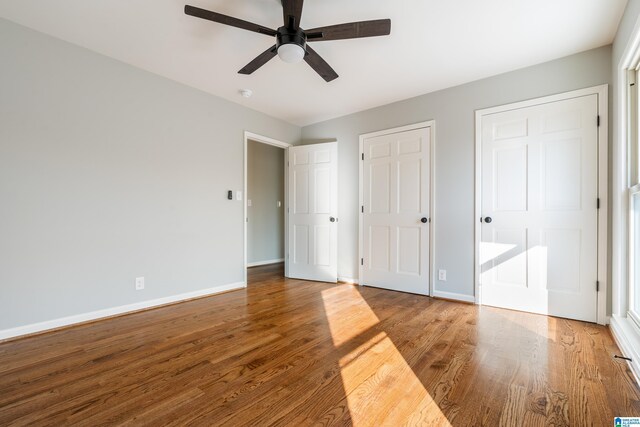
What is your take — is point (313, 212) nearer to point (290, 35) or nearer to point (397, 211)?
point (397, 211)

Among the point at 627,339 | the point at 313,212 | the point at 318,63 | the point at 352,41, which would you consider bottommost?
the point at 627,339

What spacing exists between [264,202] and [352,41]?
13.1 feet

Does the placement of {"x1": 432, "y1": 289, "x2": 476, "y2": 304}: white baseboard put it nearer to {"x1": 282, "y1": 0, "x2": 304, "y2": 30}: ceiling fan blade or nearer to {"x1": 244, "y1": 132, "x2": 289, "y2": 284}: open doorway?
{"x1": 244, "y1": 132, "x2": 289, "y2": 284}: open doorway

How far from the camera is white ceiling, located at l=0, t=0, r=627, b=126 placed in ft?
6.75

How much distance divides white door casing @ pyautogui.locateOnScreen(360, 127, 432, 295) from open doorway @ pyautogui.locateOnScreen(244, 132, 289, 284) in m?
1.98

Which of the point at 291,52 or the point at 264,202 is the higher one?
the point at 291,52

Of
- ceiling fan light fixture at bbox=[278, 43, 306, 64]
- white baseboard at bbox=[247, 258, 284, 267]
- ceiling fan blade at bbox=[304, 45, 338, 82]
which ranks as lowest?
white baseboard at bbox=[247, 258, 284, 267]

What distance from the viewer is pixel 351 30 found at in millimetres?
1894

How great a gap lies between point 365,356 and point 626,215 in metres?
2.27

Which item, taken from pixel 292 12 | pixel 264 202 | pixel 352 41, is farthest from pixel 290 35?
pixel 264 202

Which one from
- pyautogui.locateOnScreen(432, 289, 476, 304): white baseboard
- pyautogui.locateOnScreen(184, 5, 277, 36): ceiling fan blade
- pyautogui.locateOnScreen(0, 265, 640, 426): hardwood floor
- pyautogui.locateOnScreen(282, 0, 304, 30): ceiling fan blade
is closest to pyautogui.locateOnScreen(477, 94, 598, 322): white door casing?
pyautogui.locateOnScreen(432, 289, 476, 304): white baseboard

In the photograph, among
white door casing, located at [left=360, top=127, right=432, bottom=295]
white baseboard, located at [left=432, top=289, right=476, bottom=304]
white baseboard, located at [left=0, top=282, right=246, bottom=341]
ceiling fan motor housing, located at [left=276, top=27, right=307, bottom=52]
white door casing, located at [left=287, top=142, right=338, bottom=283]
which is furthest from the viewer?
white door casing, located at [left=287, top=142, right=338, bottom=283]

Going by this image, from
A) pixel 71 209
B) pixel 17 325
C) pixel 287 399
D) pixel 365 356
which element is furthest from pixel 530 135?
pixel 17 325

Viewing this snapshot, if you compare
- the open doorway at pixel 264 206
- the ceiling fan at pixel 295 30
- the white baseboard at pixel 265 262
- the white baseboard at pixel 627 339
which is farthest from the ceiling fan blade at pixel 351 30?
the white baseboard at pixel 265 262
